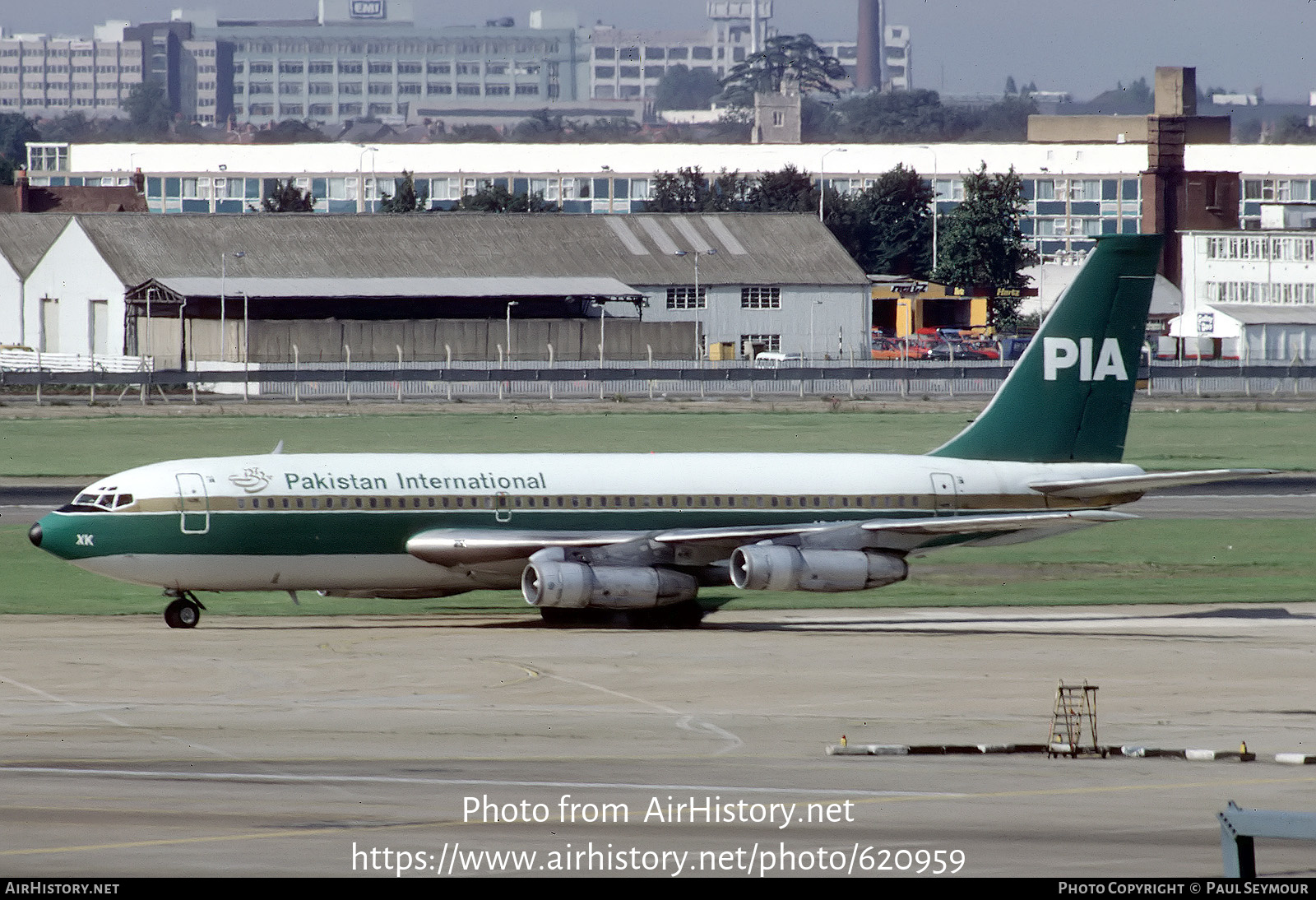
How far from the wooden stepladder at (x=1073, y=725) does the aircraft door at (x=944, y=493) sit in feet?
40.4

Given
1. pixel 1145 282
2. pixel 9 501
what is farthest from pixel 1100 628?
pixel 9 501

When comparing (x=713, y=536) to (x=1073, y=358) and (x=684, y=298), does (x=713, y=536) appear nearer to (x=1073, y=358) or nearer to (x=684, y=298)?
(x=1073, y=358)

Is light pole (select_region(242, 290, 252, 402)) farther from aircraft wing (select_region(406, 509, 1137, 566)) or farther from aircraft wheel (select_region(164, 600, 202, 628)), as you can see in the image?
aircraft wing (select_region(406, 509, 1137, 566))

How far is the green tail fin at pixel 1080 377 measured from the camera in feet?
151

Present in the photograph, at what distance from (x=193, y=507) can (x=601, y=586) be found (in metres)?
9.01

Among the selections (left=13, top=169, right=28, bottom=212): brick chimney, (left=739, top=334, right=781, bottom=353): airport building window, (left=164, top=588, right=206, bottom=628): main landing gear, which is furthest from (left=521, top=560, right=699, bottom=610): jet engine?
(left=13, top=169, right=28, bottom=212): brick chimney

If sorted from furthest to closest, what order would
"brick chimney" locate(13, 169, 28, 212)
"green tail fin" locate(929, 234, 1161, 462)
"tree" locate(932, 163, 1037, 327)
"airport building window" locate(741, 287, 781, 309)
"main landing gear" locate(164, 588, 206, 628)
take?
"brick chimney" locate(13, 169, 28, 212) → "tree" locate(932, 163, 1037, 327) → "airport building window" locate(741, 287, 781, 309) → "green tail fin" locate(929, 234, 1161, 462) → "main landing gear" locate(164, 588, 206, 628)

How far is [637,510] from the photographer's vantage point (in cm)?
4297

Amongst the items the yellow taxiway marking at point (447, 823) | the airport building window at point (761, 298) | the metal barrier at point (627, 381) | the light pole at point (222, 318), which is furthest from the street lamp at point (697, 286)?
the yellow taxiway marking at point (447, 823)

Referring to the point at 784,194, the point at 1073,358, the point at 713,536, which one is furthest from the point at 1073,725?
the point at 784,194

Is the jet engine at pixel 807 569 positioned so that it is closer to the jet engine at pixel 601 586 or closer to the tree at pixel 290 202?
the jet engine at pixel 601 586

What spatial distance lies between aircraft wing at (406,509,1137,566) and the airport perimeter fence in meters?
58.5

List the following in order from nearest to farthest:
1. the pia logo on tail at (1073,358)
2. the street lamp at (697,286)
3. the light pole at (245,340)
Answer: the pia logo on tail at (1073,358) < the light pole at (245,340) < the street lamp at (697,286)

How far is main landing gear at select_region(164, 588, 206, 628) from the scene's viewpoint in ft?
135
